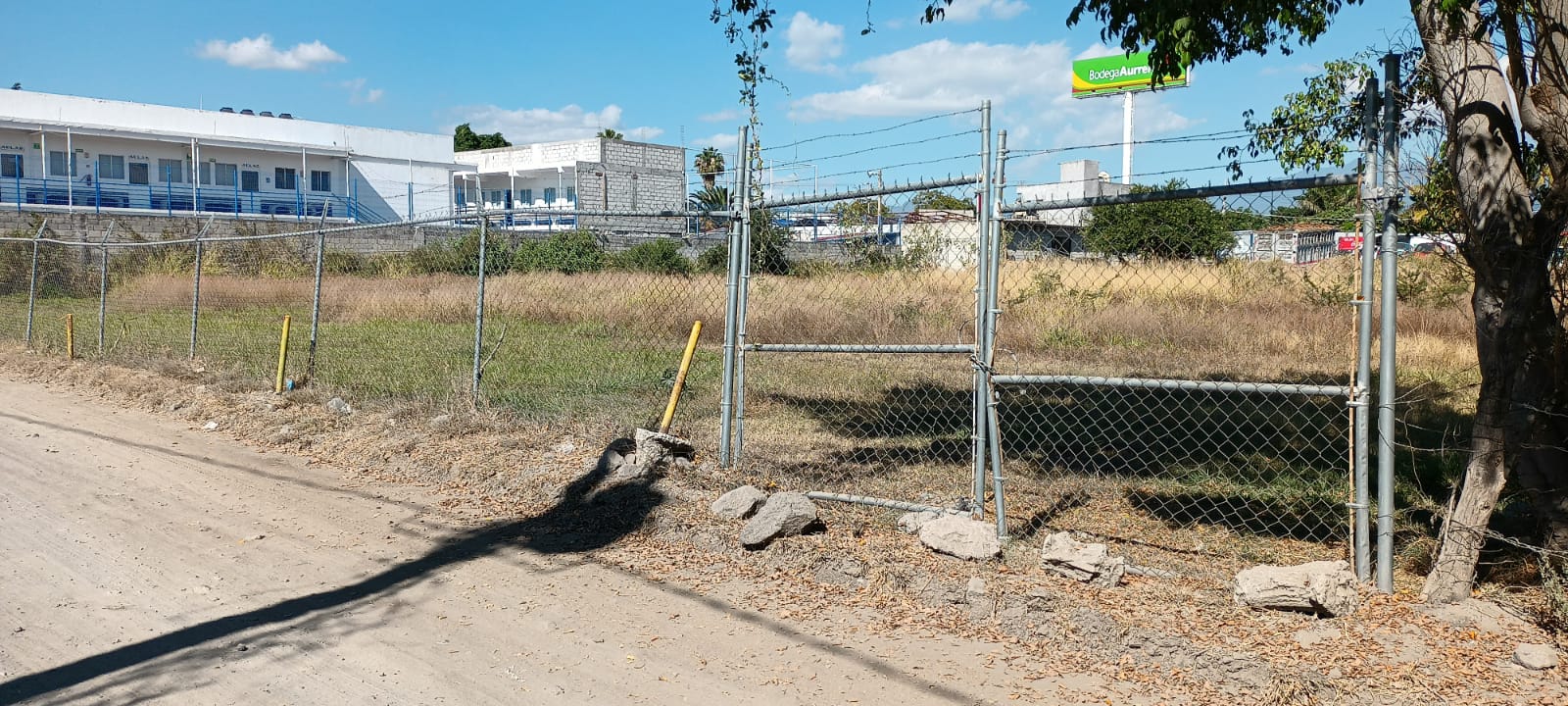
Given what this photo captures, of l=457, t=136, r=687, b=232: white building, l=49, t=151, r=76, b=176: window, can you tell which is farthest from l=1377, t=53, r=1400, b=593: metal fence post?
l=49, t=151, r=76, b=176: window

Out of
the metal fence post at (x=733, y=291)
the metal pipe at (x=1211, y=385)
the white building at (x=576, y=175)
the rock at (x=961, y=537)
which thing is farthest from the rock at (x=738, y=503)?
the white building at (x=576, y=175)

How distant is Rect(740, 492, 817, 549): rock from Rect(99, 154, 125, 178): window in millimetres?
41756

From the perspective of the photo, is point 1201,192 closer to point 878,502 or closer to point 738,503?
point 878,502

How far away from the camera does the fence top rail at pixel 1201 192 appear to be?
183 inches

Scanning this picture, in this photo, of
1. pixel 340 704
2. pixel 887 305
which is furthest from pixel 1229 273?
pixel 340 704

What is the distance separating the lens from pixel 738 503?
20.9 ft

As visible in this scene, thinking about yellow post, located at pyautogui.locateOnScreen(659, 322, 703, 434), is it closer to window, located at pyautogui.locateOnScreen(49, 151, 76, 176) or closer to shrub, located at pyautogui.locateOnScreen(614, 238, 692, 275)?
shrub, located at pyautogui.locateOnScreen(614, 238, 692, 275)

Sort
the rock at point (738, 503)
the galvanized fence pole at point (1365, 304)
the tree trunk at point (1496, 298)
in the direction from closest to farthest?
the tree trunk at point (1496, 298)
the galvanized fence pole at point (1365, 304)
the rock at point (738, 503)

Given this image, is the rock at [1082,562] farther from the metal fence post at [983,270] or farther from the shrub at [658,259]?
the shrub at [658,259]

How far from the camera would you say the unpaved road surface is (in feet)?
13.7

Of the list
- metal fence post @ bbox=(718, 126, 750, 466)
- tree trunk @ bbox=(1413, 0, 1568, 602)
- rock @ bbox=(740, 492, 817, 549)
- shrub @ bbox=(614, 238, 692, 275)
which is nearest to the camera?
tree trunk @ bbox=(1413, 0, 1568, 602)

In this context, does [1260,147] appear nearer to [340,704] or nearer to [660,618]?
[660,618]

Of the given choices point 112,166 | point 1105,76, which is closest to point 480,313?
point 112,166

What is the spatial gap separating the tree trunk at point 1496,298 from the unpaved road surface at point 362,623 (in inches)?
83.7
